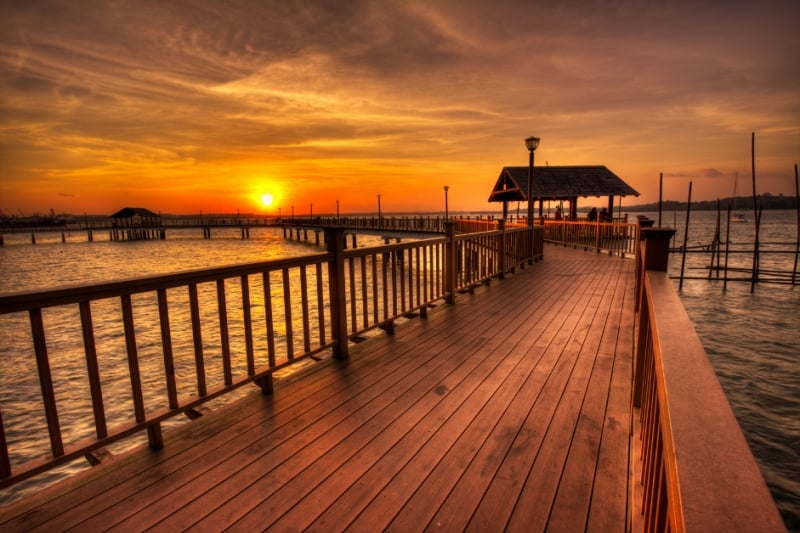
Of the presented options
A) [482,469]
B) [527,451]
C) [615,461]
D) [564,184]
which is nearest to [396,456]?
[482,469]

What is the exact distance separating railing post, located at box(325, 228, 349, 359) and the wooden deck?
A: 21cm

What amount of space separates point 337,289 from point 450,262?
2.74 m

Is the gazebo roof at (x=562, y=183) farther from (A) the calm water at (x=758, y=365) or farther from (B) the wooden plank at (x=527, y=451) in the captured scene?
(B) the wooden plank at (x=527, y=451)

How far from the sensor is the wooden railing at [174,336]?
2209 millimetres

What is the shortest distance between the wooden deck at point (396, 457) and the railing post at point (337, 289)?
210 mm

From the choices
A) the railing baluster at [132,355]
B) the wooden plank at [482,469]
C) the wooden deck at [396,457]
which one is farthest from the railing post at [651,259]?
the railing baluster at [132,355]

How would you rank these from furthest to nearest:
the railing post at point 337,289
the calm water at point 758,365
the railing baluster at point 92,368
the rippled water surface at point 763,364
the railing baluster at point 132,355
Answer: the rippled water surface at point 763,364 → the calm water at point 758,365 → the railing post at point 337,289 → the railing baluster at point 132,355 → the railing baluster at point 92,368

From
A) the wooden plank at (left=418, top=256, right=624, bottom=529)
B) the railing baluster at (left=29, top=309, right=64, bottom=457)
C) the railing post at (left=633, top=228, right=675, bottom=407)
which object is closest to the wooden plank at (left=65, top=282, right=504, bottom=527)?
the railing baluster at (left=29, top=309, right=64, bottom=457)

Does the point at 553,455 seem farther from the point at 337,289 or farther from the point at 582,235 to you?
the point at 582,235

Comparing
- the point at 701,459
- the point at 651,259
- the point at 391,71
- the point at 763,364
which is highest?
the point at 391,71

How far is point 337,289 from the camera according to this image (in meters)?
3.90

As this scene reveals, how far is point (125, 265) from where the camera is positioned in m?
30.7

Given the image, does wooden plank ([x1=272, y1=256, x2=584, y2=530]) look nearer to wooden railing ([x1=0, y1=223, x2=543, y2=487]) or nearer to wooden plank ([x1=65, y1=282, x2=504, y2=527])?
wooden plank ([x1=65, y1=282, x2=504, y2=527])

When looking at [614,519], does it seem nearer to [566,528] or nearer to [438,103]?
[566,528]
